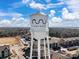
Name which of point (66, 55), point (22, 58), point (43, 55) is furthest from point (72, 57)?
point (43, 55)

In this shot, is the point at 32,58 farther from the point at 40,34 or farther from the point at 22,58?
the point at 22,58

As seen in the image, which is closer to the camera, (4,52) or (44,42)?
(44,42)

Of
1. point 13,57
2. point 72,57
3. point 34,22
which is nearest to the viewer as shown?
point 34,22

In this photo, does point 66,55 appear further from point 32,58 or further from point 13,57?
point 32,58

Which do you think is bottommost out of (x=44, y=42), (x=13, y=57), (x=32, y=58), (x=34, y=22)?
(x=13, y=57)

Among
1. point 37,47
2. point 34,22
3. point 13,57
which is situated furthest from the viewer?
point 13,57

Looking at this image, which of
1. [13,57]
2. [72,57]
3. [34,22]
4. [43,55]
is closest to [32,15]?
[34,22]

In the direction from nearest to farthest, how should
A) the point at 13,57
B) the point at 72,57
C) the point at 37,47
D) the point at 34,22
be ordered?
the point at 34,22 < the point at 37,47 < the point at 72,57 < the point at 13,57

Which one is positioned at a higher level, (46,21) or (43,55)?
(46,21)

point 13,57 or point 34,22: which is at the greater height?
point 34,22
